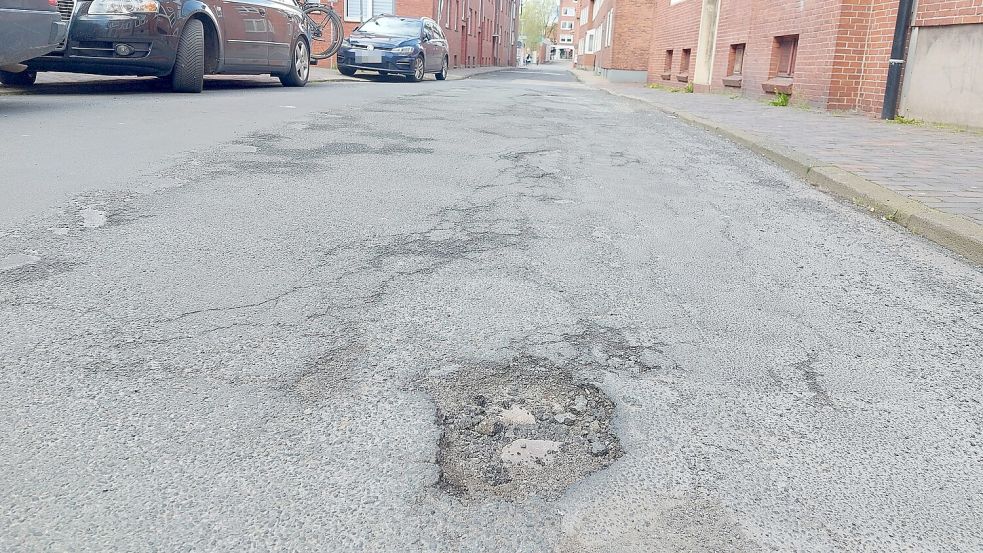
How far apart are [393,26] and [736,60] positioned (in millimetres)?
9364

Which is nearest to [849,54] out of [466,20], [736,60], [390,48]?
[736,60]

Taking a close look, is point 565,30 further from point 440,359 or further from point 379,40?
point 440,359

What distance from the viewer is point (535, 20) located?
432 ft

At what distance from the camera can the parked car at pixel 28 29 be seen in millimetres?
6785

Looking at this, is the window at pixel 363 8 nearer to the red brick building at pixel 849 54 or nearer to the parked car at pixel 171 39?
the red brick building at pixel 849 54

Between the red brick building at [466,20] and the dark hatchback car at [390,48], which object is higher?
the red brick building at [466,20]

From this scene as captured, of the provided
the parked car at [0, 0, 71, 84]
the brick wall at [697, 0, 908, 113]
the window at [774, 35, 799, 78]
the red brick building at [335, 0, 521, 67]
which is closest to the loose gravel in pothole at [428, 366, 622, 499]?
the parked car at [0, 0, 71, 84]

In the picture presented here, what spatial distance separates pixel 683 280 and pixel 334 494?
6.62 ft

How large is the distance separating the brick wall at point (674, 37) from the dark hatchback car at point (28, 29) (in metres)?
16.3

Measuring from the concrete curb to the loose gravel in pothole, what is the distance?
270 centimetres

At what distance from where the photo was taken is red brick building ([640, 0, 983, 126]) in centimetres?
946

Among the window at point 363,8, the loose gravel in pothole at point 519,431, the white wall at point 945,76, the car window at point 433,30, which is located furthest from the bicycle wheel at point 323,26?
the loose gravel in pothole at point 519,431

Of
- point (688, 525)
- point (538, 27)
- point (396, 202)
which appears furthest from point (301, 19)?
point (538, 27)

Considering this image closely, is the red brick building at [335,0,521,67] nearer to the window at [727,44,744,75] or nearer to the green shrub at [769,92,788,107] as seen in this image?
the window at [727,44,744,75]
